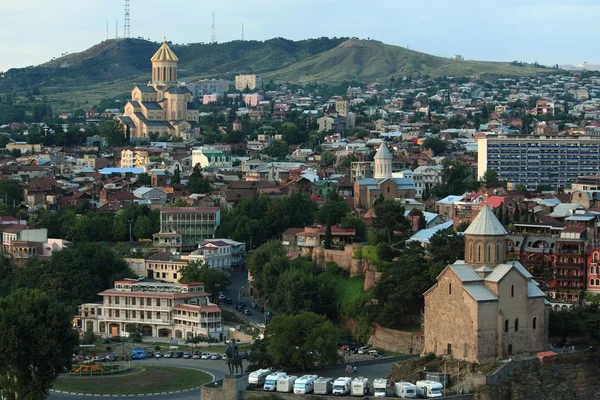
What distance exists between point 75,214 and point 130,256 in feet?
26.1

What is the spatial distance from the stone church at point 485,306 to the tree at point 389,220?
15.9m

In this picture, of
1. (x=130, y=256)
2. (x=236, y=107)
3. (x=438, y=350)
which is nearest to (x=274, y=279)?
(x=130, y=256)

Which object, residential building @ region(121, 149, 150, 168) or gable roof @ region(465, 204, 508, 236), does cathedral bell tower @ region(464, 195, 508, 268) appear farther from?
residential building @ region(121, 149, 150, 168)

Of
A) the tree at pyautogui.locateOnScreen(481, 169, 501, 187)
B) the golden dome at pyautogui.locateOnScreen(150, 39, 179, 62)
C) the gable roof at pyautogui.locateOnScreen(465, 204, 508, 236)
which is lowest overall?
the tree at pyautogui.locateOnScreen(481, 169, 501, 187)

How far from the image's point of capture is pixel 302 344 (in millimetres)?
45812

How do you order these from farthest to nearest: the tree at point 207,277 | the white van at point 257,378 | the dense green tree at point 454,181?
the dense green tree at point 454,181 < the tree at point 207,277 < the white van at point 257,378

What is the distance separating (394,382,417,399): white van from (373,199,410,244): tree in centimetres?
1982

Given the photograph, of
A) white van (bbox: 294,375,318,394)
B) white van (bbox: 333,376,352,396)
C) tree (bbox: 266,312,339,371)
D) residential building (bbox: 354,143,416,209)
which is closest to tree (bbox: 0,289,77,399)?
tree (bbox: 266,312,339,371)

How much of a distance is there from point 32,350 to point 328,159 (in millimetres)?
51679

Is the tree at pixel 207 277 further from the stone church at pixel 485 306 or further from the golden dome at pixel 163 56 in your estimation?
the golden dome at pixel 163 56

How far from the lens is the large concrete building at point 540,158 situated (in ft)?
294

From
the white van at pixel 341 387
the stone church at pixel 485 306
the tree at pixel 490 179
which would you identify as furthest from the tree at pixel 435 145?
the white van at pixel 341 387

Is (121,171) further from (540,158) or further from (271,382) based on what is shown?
(271,382)

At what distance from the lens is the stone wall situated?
4916 centimetres
